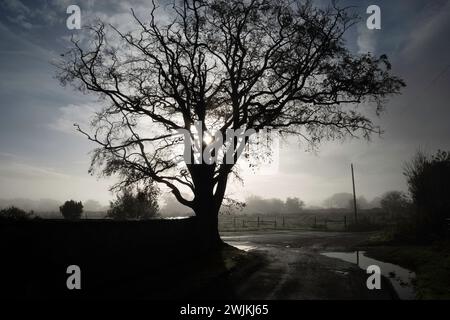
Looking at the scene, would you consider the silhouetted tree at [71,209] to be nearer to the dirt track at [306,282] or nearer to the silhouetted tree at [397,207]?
the dirt track at [306,282]

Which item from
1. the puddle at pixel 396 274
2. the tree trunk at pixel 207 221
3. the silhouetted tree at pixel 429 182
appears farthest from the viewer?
the silhouetted tree at pixel 429 182

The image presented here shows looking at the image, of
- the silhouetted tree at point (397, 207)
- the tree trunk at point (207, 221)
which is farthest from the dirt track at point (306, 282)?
the silhouetted tree at point (397, 207)

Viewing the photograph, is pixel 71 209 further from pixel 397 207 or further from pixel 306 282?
pixel 397 207

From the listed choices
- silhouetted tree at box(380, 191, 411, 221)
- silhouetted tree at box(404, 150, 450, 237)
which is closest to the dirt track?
silhouetted tree at box(404, 150, 450, 237)

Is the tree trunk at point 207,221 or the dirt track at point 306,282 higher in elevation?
the tree trunk at point 207,221

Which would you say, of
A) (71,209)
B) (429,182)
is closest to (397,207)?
(429,182)

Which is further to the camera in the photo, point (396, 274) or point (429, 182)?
point (429, 182)

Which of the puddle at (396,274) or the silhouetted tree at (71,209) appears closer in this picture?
the puddle at (396,274)

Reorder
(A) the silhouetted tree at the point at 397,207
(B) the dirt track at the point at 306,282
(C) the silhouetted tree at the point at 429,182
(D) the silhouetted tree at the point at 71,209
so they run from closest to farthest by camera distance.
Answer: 1. (B) the dirt track at the point at 306,282
2. (C) the silhouetted tree at the point at 429,182
3. (D) the silhouetted tree at the point at 71,209
4. (A) the silhouetted tree at the point at 397,207

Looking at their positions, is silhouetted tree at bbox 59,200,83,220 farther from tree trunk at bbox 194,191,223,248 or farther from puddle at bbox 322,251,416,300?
puddle at bbox 322,251,416,300

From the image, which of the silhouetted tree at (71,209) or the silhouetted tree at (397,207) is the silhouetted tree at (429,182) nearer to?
the silhouetted tree at (397,207)
